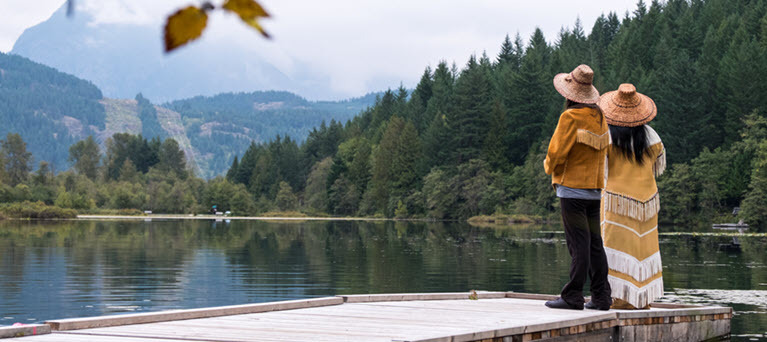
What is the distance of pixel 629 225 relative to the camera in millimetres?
8961

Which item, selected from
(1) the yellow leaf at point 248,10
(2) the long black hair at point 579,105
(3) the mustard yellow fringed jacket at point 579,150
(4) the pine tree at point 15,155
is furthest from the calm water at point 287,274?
(4) the pine tree at point 15,155

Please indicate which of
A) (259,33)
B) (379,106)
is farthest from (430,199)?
(259,33)

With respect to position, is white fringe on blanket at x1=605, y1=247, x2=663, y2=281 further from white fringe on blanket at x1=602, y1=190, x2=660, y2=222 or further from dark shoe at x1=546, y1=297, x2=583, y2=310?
dark shoe at x1=546, y1=297, x2=583, y2=310

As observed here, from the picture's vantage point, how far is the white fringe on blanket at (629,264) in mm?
8906

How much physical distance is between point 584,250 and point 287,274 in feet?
41.2

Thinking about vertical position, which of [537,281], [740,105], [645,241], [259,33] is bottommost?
[537,281]

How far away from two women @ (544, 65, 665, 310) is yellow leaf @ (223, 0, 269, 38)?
6.77 m

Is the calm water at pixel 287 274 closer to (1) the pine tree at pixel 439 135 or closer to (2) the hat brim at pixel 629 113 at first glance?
(2) the hat brim at pixel 629 113

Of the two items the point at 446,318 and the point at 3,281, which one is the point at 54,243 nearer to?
the point at 3,281

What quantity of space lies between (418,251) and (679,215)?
3958 centimetres

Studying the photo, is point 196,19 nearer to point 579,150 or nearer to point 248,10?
point 248,10

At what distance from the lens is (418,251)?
95.5ft

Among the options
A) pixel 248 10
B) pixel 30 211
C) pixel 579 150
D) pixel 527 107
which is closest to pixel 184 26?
pixel 248 10

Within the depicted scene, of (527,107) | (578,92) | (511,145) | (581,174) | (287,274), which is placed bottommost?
(287,274)
